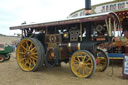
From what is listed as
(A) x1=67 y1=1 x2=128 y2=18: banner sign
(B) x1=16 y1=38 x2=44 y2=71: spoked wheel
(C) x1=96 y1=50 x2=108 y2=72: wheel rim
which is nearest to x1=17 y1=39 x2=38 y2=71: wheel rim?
(B) x1=16 y1=38 x2=44 y2=71: spoked wheel

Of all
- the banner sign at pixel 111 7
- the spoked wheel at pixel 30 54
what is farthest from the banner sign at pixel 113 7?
the spoked wheel at pixel 30 54

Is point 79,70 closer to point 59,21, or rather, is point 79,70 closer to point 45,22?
point 59,21

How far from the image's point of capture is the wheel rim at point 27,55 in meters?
6.09

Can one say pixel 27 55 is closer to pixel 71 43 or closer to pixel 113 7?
pixel 71 43

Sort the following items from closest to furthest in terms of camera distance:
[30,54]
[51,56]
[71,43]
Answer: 1. [71,43]
2. [51,56]
3. [30,54]

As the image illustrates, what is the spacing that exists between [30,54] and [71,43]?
69.7 inches

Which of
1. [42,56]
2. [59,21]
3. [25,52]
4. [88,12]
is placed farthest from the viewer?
[88,12]

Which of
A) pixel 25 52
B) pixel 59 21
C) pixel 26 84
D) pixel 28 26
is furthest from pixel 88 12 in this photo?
pixel 26 84

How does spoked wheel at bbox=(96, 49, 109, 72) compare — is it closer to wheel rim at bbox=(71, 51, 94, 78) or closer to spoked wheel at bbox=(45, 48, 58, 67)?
wheel rim at bbox=(71, 51, 94, 78)

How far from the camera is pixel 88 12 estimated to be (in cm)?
742

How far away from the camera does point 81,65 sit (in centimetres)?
503

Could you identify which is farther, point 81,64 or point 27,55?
point 27,55

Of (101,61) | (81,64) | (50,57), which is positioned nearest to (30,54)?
(50,57)

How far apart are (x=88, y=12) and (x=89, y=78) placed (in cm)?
363
